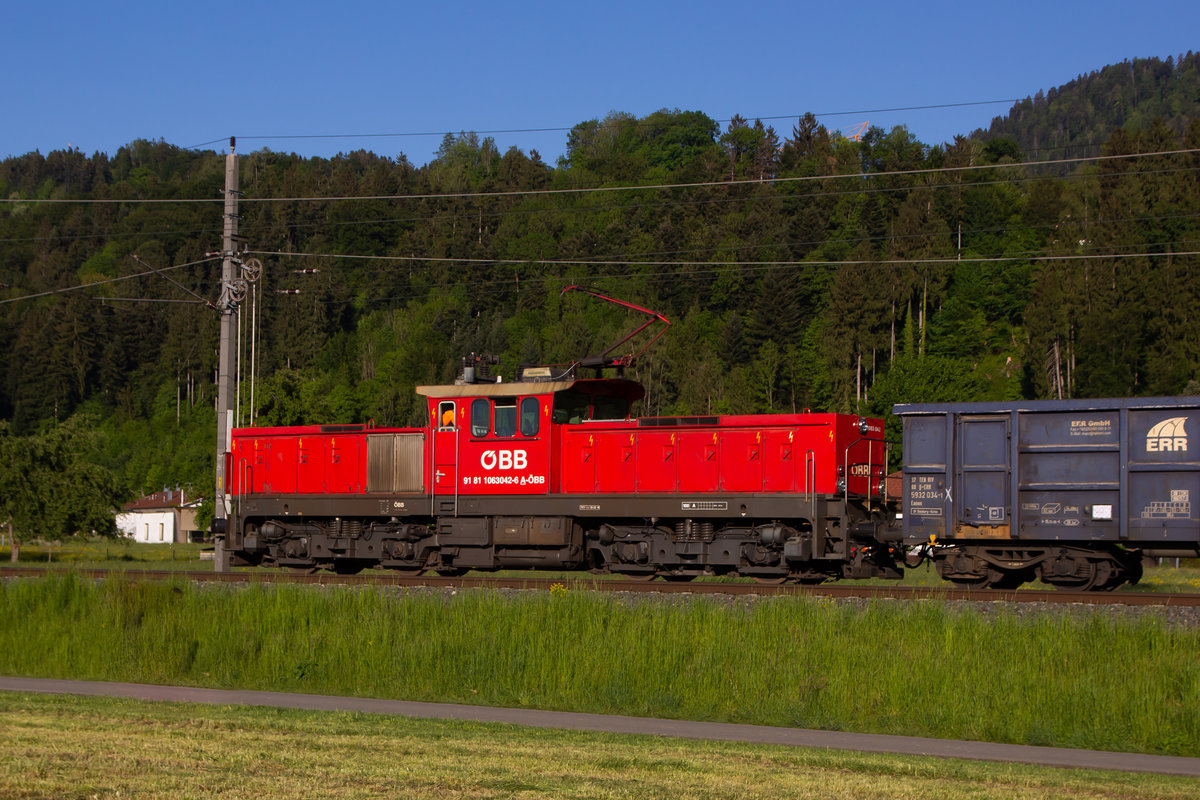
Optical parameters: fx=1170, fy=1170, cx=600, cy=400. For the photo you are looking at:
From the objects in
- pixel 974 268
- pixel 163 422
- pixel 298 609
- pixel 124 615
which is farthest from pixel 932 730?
pixel 163 422

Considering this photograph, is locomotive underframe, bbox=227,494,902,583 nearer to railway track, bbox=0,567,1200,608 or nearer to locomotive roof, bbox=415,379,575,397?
railway track, bbox=0,567,1200,608

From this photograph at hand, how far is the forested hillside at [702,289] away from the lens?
9169cm

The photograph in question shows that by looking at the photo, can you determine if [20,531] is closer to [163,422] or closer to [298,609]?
[298,609]

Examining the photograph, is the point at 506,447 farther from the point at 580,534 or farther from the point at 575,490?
the point at 580,534

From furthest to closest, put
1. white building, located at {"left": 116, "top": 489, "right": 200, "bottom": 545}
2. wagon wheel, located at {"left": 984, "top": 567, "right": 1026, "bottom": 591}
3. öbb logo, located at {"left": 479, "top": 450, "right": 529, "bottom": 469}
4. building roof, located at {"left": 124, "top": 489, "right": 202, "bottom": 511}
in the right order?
building roof, located at {"left": 124, "top": 489, "right": 202, "bottom": 511} < white building, located at {"left": 116, "top": 489, "right": 200, "bottom": 545} < öbb logo, located at {"left": 479, "top": 450, "right": 529, "bottom": 469} < wagon wheel, located at {"left": 984, "top": 567, "right": 1026, "bottom": 591}

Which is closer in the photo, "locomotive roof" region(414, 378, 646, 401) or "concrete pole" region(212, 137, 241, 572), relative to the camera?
"locomotive roof" region(414, 378, 646, 401)

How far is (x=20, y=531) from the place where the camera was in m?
50.5

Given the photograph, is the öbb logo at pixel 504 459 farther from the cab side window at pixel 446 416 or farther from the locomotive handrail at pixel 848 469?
the locomotive handrail at pixel 848 469

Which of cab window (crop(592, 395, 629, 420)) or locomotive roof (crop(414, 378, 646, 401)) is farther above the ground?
locomotive roof (crop(414, 378, 646, 401))

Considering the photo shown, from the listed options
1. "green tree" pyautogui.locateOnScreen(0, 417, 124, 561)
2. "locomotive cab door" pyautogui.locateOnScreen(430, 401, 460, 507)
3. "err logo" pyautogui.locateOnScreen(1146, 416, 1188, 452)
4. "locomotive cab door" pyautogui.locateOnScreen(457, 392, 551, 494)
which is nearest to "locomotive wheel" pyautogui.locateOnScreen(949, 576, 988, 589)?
"err logo" pyautogui.locateOnScreen(1146, 416, 1188, 452)

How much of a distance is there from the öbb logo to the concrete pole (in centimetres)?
620

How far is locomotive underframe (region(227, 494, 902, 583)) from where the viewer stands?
22.3 metres

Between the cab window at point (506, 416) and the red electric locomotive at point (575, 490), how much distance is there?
0.03 meters

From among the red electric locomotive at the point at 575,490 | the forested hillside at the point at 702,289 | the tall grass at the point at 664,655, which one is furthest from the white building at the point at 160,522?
the tall grass at the point at 664,655
